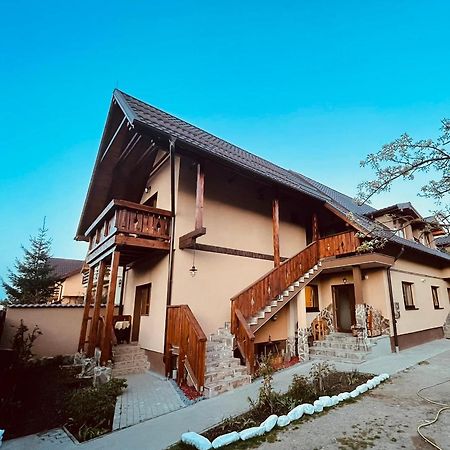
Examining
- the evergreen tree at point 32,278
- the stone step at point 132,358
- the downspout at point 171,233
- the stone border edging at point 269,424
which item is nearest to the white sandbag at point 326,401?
the stone border edging at point 269,424

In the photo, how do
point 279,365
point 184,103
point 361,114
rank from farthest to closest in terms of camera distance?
point 184,103 → point 361,114 → point 279,365

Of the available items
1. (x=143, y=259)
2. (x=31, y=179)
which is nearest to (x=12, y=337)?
(x=143, y=259)

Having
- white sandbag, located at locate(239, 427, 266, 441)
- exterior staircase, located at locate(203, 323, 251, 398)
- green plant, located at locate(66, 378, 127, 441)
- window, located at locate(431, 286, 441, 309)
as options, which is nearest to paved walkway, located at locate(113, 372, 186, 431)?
green plant, located at locate(66, 378, 127, 441)

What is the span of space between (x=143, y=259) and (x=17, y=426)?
5753 mm

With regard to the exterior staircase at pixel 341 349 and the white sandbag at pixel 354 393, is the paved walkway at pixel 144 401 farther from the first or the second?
the exterior staircase at pixel 341 349

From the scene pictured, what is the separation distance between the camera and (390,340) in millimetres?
10109

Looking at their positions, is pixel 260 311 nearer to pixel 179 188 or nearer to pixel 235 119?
pixel 179 188

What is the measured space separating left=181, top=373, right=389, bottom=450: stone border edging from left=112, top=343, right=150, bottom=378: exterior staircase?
4609 mm

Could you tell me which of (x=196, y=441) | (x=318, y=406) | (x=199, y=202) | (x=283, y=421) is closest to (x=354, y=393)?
(x=318, y=406)

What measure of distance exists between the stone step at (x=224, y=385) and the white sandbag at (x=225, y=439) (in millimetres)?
2081

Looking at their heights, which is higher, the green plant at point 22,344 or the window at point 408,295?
the window at point 408,295

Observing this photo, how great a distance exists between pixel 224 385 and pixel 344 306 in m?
7.90

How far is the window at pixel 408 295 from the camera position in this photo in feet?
38.8

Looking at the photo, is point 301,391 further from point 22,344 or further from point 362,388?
point 22,344
